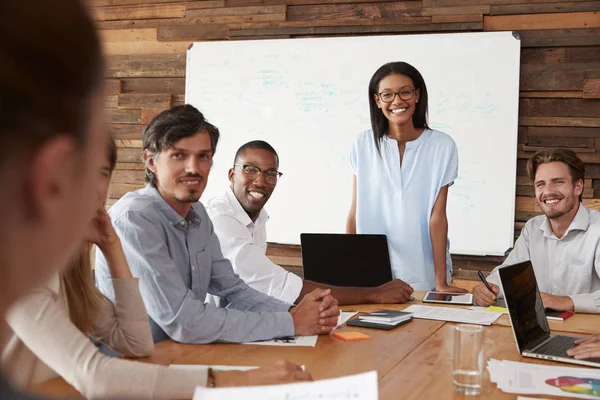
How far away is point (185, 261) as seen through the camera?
2.00 m

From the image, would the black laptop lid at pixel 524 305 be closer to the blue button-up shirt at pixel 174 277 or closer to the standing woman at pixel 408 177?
the blue button-up shirt at pixel 174 277

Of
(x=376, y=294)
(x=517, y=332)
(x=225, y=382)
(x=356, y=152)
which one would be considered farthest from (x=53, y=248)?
(x=356, y=152)

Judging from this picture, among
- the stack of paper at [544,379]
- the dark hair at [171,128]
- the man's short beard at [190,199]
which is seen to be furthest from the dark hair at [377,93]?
the stack of paper at [544,379]

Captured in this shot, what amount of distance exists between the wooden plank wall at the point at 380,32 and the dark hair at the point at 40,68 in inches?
143

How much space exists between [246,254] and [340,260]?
1.29 ft

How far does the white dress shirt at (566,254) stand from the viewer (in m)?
2.66

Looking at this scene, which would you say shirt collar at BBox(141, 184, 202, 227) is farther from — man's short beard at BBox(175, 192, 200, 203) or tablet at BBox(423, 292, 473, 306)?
tablet at BBox(423, 292, 473, 306)

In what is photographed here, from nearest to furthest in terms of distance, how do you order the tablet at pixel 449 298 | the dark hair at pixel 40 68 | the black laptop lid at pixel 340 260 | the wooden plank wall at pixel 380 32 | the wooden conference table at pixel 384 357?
the dark hair at pixel 40 68 < the wooden conference table at pixel 384 357 < the tablet at pixel 449 298 < the black laptop lid at pixel 340 260 < the wooden plank wall at pixel 380 32

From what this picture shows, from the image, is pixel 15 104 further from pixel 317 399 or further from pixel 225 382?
pixel 225 382

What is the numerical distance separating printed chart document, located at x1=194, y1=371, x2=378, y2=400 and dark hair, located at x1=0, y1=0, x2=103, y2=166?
86cm

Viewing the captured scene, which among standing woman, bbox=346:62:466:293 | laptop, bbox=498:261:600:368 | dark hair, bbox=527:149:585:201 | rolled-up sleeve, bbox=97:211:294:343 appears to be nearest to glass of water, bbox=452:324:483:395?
laptop, bbox=498:261:600:368

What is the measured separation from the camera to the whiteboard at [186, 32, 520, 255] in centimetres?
374

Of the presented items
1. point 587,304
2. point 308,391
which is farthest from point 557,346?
point 308,391

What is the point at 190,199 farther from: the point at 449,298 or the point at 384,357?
the point at 449,298
